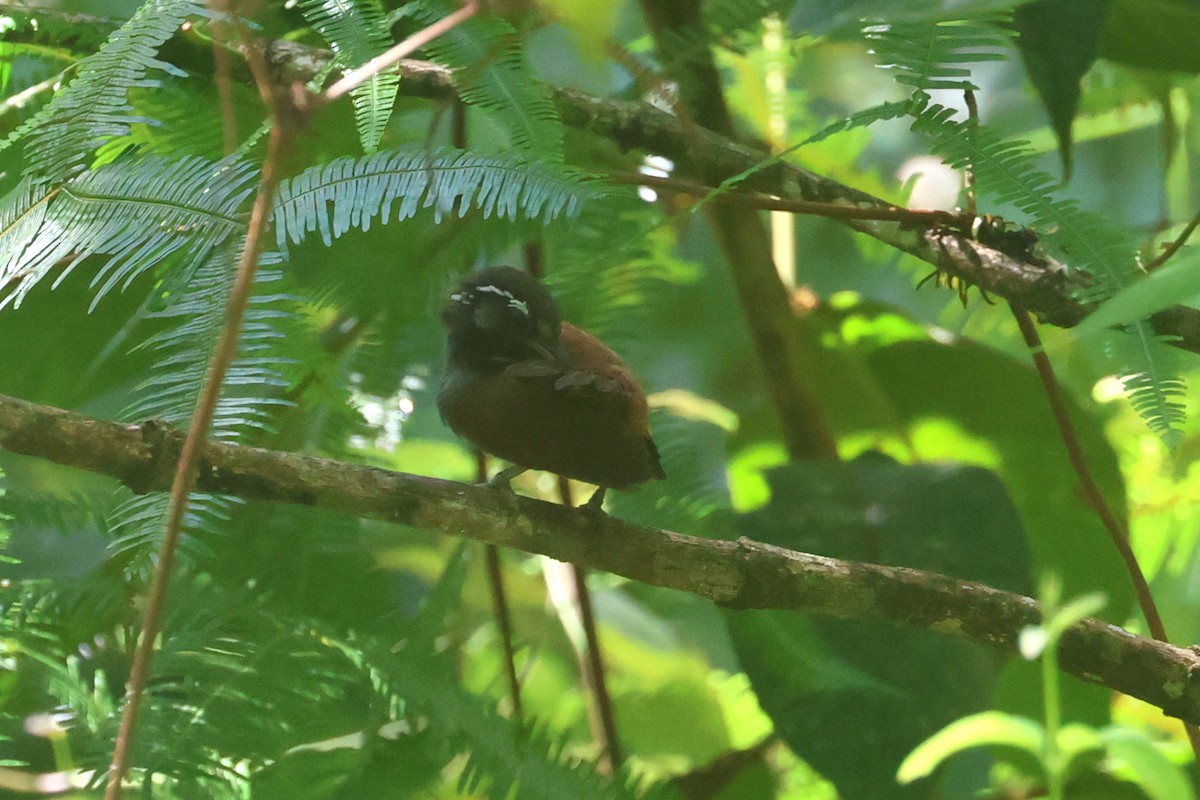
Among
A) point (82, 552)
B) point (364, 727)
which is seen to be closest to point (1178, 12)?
point (364, 727)

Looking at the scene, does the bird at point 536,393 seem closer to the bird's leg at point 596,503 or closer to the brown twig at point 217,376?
the bird's leg at point 596,503

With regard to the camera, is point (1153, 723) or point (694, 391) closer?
point (1153, 723)

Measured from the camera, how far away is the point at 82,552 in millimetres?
1062

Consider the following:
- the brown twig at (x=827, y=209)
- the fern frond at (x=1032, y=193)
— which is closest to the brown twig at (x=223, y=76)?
the brown twig at (x=827, y=209)

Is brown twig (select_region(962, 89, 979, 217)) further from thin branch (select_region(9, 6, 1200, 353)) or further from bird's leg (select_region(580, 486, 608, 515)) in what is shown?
bird's leg (select_region(580, 486, 608, 515))

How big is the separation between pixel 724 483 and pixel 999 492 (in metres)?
0.27

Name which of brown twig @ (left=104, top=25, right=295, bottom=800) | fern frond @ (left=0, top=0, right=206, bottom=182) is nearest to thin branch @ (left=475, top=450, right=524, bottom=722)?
fern frond @ (left=0, top=0, right=206, bottom=182)

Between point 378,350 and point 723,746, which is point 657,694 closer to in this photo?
point 723,746

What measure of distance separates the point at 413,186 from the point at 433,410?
68cm

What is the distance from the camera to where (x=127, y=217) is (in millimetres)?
718

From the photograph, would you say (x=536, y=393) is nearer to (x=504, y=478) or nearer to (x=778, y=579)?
(x=504, y=478)

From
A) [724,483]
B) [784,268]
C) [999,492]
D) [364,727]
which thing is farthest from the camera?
[784,268]

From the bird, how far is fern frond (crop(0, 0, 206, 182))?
286mm

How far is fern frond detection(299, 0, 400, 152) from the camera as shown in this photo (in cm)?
74
